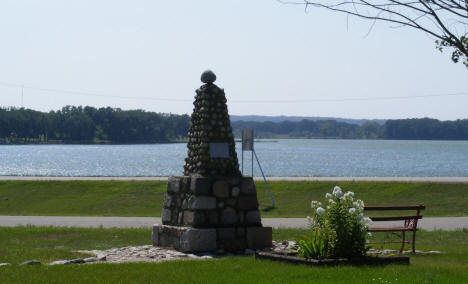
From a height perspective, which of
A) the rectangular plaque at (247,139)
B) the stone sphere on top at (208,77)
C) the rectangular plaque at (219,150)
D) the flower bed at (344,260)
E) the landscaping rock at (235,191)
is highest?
the stone sphere on top at (208,77)

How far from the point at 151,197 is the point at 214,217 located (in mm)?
15252

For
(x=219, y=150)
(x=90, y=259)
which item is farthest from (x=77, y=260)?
(x=219, y=150)

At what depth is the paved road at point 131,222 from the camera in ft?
65.1

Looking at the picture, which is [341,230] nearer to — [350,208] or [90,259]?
[350,208]

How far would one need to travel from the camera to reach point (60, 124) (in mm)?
173375

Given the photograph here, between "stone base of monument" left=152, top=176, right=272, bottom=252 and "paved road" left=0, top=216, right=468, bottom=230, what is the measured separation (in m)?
4.88

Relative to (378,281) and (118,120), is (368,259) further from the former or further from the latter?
(118,120)

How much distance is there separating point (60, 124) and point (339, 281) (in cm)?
16995

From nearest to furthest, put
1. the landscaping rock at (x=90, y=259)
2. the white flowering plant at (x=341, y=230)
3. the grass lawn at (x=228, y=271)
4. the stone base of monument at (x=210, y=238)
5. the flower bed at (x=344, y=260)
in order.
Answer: the grass lawn at (x=228, y=271), the flower bed at (x=344, y=260), the white flowering plant at (x=341, y=230), the landscaping rock at (x=90, y=259), the stone base of monument at (x=210, y=238)

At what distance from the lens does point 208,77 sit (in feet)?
48.7

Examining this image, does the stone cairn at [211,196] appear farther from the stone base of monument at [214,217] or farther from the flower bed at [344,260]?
the flower bed at [344,260]

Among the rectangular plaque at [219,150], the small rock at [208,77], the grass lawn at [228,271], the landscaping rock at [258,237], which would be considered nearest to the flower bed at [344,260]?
the grass lawn at [228,271]

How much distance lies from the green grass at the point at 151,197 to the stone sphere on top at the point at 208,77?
34.7 feet

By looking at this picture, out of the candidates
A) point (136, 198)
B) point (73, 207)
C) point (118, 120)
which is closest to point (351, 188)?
point (136, 198)
